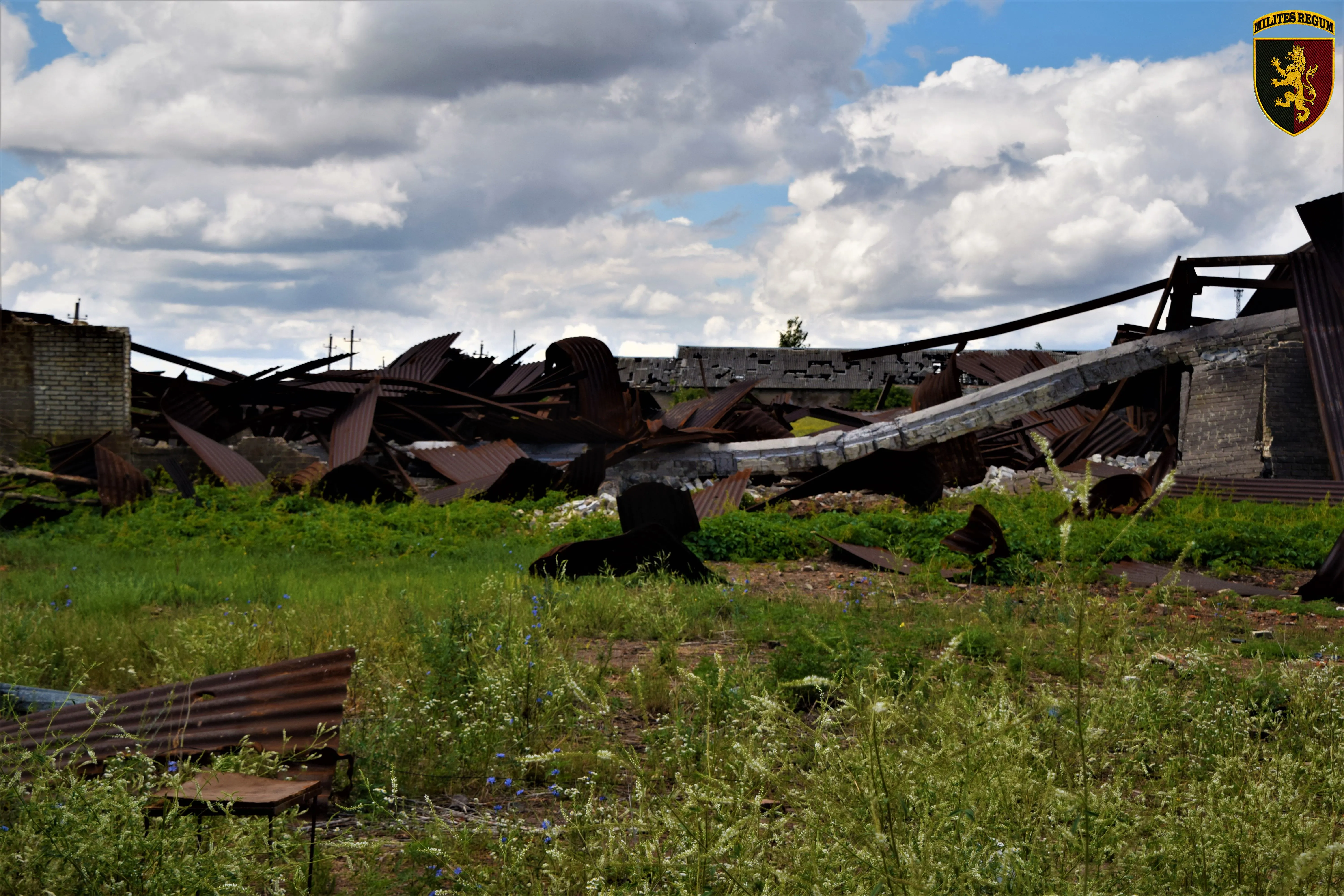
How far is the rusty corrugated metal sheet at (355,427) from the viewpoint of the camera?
11.4 metres

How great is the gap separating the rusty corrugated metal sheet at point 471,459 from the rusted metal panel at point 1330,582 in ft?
25.4

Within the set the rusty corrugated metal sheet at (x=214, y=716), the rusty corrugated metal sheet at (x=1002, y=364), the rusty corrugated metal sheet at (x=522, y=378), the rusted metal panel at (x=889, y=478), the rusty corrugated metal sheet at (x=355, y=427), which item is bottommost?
the rusty corrugated metal sheet at (x=214, y=716)

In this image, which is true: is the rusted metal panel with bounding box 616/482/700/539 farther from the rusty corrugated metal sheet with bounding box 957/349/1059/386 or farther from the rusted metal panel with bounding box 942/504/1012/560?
the rusty corrugated metal sheet with bounding box 957/349/1059/386

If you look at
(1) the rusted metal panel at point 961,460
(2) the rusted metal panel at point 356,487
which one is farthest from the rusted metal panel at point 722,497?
(2) the rusted metal panel at point 356,487

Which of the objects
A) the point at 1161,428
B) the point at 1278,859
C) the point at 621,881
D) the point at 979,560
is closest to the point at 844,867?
the point at 621,881

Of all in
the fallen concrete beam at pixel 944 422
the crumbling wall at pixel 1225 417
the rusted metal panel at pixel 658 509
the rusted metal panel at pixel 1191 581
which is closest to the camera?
the rusted metal panel at pixel 1191 581

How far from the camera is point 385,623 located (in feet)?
16.2

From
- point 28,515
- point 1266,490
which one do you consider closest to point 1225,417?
point 1266,490

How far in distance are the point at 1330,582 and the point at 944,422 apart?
629 cm

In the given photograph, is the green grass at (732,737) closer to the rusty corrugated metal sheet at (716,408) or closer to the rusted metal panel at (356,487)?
the rusted metal panel at (356,487)

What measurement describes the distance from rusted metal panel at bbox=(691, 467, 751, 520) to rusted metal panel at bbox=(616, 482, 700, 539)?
4.91 ft

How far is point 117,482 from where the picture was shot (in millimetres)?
10422

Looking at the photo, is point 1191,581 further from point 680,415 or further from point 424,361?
point 424,361

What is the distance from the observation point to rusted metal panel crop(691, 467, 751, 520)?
10258 millimetres
